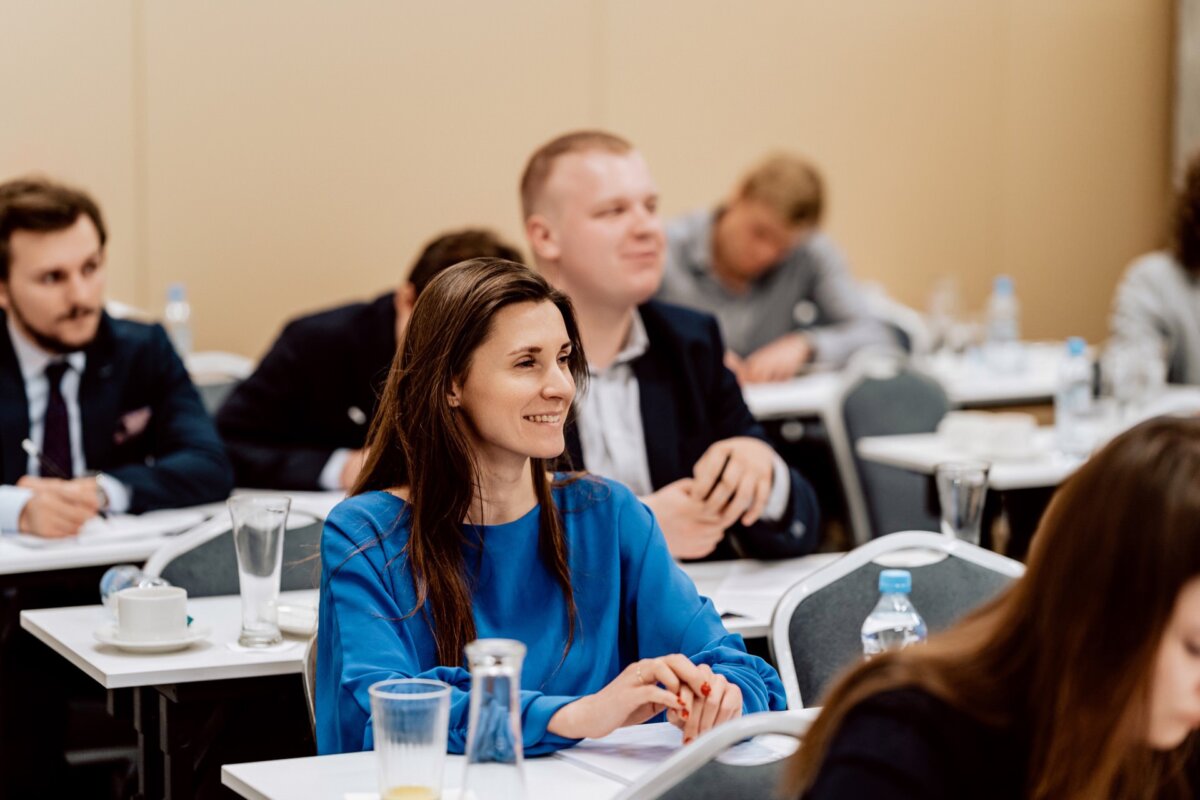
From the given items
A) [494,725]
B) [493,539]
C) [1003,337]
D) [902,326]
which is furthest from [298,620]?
[1003,337]

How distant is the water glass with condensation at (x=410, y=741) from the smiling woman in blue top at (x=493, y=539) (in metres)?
0.45

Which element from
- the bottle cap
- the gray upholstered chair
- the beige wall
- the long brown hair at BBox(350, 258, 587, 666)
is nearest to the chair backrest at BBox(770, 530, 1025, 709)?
the bottle cap

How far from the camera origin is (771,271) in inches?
266

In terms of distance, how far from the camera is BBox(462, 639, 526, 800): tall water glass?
156cm

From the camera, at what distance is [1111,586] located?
1.32 metres

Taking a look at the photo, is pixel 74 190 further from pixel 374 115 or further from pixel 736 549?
pixel 374 115

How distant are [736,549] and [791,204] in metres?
3.26

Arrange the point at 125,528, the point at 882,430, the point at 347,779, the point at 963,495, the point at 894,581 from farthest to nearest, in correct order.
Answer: the point at 882,430 < the point at 125,528 < the point at 963,495 < the point at 894,581 < the point at 347,779

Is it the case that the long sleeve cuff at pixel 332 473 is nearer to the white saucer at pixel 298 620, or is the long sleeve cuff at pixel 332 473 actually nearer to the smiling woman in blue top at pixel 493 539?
the white saucer at pixel 298 620

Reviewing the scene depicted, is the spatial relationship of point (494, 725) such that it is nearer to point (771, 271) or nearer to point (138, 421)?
point (138, 421)

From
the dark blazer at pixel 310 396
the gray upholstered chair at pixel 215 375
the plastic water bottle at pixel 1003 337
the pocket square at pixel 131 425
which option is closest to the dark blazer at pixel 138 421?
the pocket square at pixel 131 425

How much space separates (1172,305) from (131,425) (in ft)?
12.1

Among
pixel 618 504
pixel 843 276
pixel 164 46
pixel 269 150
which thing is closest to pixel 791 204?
pixel 843 276

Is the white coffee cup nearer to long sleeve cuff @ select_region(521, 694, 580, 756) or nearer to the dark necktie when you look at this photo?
long sleeve cuff @ select_region(521, 694, 580, 756)
